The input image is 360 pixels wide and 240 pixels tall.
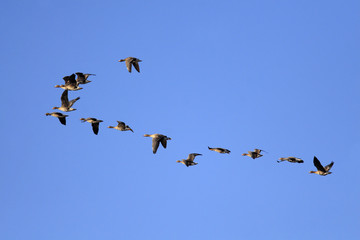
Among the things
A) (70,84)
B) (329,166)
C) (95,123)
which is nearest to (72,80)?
(70,84)

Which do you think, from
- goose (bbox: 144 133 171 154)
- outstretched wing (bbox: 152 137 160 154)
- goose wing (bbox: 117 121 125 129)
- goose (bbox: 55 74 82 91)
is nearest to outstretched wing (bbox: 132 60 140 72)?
goose wing (bbox: 117 121 125 129)

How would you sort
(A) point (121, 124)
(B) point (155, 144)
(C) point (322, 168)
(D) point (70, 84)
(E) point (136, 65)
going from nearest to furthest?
(B) point (155, 144) → (C) point (322, 168) → (D) point (70, 84) → (E) point (136, 65) → (A) point (121, 124)

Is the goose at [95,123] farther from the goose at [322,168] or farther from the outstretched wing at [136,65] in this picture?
the goose at [322,168]

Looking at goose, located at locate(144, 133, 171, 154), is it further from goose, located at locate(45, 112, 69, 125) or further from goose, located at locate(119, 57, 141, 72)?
goose, located at locate(45, 112, 69, 125)

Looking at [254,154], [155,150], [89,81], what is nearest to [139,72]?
[89,81]

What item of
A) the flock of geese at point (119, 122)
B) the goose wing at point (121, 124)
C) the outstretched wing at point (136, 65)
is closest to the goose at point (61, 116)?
the flock of geese at point (119, 122)

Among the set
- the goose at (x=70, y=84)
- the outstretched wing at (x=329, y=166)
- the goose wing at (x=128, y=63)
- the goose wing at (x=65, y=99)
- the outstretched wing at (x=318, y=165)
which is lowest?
the outstretched wing at (x=318, y=165)

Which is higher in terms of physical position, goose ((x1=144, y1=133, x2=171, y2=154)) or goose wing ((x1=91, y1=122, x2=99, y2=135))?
goose wing ((x1=91, y1=122, x2=99, y2=135))

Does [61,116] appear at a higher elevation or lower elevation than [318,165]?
higher

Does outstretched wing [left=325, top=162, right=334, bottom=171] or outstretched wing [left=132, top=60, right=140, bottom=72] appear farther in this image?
outstretched wing [left=132, top=60, right=140, bottom=72]

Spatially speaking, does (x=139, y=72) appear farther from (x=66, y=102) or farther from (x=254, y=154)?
(x=254, y=154)

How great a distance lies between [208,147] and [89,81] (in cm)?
1146

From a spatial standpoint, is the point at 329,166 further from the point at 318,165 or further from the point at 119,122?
the point at 119,122

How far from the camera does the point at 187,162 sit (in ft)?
161
